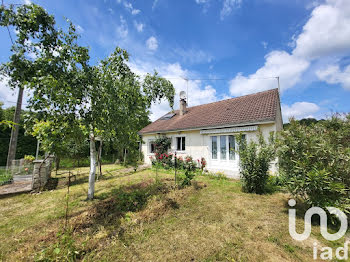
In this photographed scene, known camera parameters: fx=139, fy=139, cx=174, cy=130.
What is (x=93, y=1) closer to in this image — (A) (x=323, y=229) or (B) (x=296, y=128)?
(B) (x=296, y=128)

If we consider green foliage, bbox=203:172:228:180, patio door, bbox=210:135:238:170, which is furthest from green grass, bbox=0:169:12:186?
patio door, bbox=210:135:238:170

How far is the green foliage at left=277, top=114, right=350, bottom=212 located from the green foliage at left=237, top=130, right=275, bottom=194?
1.12 metres

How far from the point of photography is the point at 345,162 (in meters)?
4.39

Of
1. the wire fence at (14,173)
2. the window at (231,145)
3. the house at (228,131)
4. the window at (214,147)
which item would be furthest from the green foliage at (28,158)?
the window at (231,145)

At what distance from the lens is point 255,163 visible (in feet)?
22.3

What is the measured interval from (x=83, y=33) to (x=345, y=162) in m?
10.4

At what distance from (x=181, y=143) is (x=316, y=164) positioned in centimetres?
1072

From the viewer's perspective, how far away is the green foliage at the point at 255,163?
666 centimetres

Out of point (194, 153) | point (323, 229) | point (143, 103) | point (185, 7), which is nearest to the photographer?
point (323, 229)

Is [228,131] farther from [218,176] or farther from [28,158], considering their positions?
[28,158]

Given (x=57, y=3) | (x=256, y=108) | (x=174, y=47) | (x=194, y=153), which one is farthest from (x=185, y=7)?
(x=194, y=153)

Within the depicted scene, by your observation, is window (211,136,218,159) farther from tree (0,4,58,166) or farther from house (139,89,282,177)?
tree (0,4,58,166)

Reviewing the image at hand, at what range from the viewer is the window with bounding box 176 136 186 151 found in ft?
47.1

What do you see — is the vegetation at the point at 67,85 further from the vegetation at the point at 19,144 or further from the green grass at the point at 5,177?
the vegetation at the point at 19,144
